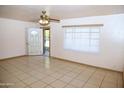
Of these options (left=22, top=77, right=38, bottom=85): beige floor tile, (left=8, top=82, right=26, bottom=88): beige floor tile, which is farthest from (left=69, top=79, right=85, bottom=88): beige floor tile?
(left=8, top=82, right=26, bottom=88): beige floor tile

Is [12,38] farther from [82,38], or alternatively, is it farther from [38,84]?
[82,38]

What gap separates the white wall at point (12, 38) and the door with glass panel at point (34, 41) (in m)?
0.31

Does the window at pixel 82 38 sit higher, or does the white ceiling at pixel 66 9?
the white ceiling at pixel 66 9

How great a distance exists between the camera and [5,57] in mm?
4832

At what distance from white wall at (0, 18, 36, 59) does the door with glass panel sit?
0.31 m

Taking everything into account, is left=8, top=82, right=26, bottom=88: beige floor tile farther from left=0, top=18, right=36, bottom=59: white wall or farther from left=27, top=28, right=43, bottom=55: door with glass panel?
left=27, top=28, right=43, bottom=55: door with glass panel

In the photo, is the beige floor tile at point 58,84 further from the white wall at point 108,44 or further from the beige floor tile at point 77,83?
the white wall at point 108,44

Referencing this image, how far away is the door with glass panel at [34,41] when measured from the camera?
590cm

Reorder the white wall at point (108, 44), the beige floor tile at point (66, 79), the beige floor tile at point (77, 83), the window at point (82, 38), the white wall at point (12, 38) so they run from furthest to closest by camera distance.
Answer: the white wall at point (12, 38), the window at point (82, 38), the white wall at point (108, 44), the beige floor tile at point (66, 79), the beige floor tile at point (77, 83)

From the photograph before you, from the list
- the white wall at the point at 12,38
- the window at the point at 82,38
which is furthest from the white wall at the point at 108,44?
the white wall at the point at 12,38

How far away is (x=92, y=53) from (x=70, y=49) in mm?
1116

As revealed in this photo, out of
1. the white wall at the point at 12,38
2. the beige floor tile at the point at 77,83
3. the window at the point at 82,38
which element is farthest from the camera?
the white wall at the point at 12,38
